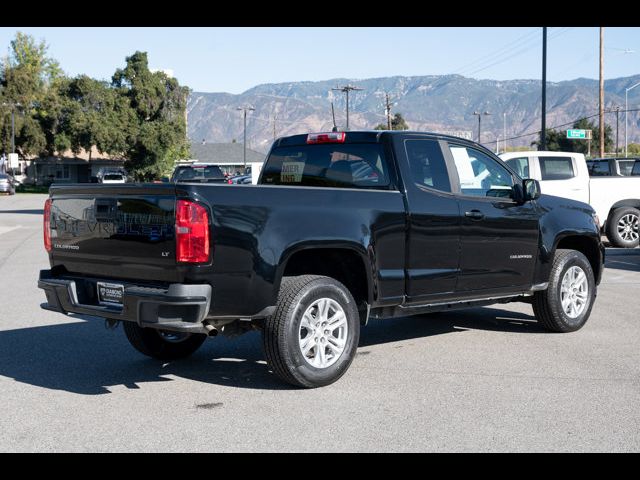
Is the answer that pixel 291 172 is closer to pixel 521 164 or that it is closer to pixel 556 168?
pixel 521 164

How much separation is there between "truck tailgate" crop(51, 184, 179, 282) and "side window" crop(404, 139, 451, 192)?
241 cm

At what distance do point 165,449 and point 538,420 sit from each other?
7.84ft

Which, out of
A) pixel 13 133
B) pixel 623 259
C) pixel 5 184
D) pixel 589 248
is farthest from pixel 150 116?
pixel 589 248

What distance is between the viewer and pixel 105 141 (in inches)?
2867

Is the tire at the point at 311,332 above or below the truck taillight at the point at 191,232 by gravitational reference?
below

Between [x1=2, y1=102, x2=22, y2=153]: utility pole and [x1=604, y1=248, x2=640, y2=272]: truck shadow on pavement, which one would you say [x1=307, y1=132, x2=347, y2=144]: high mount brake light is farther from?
[x1=2, y1=102, x2=22, y2=153]: utility pole

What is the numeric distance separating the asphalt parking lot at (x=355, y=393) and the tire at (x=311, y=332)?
0.57 ft

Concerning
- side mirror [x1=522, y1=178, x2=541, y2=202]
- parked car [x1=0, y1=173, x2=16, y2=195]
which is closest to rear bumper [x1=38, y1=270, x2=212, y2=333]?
side mirror [x1=522, y1=178, x2=541, y2=202]

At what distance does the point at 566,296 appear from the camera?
9000mm

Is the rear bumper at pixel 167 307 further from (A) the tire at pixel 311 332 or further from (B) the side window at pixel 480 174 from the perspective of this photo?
(B) the side window at pixel 480 174

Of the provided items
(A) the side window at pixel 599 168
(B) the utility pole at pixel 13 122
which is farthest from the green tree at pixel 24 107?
(A) the side window at pixel 599 168

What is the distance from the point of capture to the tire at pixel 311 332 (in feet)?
21.0

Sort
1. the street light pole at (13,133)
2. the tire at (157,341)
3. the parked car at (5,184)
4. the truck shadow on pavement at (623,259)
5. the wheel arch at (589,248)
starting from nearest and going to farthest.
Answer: the tire at (157,341) → the wheel arch at (589,248) → the truck shadow on pavement at (623,259) → the parked car at (5,184) → the street light pole at (13,133)

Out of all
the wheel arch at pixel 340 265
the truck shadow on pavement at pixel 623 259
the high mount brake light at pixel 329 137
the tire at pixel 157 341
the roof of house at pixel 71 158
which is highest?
the roof of house at pixel 71 158
